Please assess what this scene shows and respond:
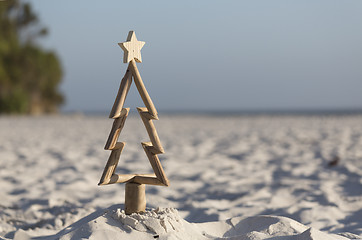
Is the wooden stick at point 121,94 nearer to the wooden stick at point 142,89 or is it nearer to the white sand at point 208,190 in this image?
the wooden stick at point 142,89

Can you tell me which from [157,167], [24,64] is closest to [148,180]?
[157,167]

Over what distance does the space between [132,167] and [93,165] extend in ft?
1.59

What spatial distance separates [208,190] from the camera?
3404mm

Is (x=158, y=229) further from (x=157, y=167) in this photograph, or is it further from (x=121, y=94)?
(x=121, y=94)

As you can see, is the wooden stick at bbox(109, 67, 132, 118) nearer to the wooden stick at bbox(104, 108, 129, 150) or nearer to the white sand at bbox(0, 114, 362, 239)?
the wooden stick at bbox(104, 108, 129, 150)

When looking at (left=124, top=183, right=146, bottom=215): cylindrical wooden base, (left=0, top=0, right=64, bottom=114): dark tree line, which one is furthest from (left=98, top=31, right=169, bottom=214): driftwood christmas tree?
(left=0, top=0, right=64, bottom=114): dark tree line

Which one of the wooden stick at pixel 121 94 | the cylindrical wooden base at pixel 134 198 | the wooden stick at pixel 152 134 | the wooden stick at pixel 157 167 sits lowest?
the cylindrical wooden base at pixel 134 198

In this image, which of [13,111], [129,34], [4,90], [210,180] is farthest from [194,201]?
[4,90]

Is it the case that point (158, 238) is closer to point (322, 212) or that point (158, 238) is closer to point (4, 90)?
point (322, 212)

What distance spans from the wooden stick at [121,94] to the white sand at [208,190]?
50cm

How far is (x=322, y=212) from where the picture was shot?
8.48ft

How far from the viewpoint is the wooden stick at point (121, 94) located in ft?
5.45

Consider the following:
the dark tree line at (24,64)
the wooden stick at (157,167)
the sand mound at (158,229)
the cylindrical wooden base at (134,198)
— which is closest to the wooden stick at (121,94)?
the wooden stick at (157,167)

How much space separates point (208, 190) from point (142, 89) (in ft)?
6.26
